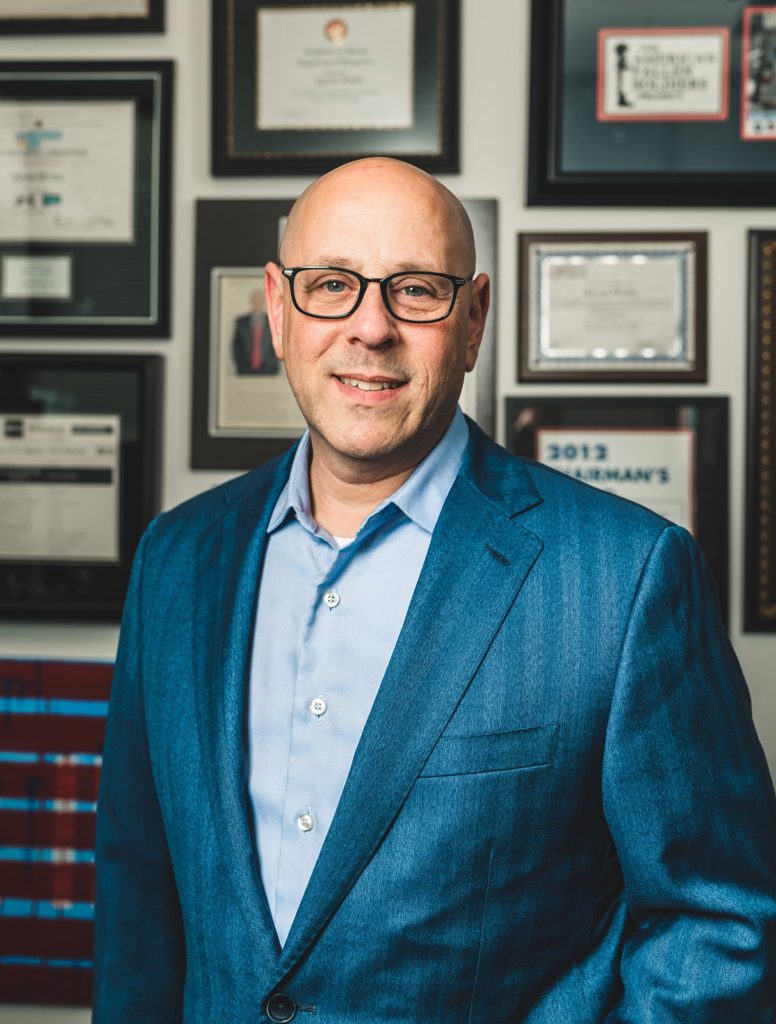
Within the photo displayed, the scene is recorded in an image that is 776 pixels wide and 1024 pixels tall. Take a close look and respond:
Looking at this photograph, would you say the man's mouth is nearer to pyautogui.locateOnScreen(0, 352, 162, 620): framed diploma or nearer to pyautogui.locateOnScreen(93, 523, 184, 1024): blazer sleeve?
pyautogui.locateOnScreen(93, 523, 184, 1024): blazer sleeve

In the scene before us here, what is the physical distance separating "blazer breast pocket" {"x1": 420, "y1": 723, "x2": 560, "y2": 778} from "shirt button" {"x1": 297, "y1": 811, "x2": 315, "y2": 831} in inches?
5.0

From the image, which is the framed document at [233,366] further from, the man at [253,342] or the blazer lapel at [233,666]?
the blazer lapel at [233,666]

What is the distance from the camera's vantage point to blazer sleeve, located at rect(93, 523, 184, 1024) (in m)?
1.16

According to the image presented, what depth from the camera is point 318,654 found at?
3.39 ft

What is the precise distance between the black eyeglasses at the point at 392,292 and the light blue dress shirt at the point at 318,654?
0.47 feet

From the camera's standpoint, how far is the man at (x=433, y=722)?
3.05 ft

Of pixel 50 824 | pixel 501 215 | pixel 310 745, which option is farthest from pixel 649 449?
pixel 50 824

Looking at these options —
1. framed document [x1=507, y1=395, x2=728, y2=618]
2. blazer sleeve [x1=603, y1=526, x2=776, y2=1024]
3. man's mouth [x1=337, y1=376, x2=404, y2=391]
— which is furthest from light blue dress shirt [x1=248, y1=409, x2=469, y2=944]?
framed document [x1=507, y1=395, x2=728, y2=618]

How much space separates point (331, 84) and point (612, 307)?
59 centimetres

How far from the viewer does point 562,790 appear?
0.95 metres

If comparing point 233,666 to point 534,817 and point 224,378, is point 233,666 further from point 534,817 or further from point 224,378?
point 224,378

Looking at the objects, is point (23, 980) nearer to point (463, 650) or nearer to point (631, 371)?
point (463, 650)

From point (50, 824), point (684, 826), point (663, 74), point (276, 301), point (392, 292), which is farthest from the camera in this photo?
point (50, 824)

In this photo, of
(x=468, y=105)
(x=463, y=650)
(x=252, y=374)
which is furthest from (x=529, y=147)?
(x=463, y=650)
